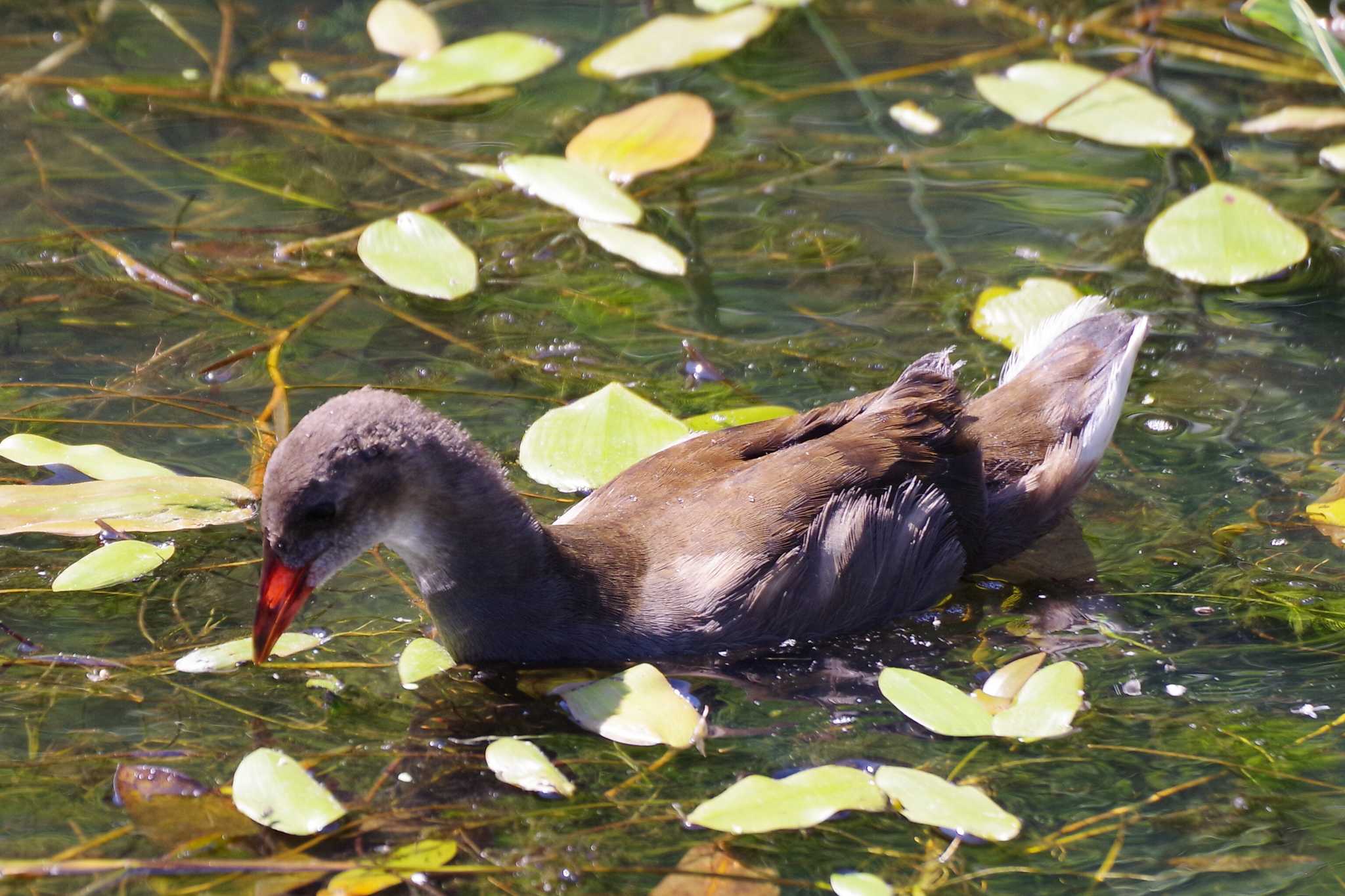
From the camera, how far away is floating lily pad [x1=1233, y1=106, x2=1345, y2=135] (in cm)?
500

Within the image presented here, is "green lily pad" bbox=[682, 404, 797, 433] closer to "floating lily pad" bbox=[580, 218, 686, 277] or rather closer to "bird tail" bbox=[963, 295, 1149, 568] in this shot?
"bird tail" bbox=[963, 295, 1149, 568]

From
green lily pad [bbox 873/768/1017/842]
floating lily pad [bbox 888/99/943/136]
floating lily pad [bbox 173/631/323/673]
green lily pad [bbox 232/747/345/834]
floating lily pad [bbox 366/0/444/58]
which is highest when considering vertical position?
floating lily pad [bbox 366/0/444/58]

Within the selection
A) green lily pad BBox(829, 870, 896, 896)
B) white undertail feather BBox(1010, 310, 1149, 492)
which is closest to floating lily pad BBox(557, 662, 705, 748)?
green lily pad BBox(829, 870, 896, 896)

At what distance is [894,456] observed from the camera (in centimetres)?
326

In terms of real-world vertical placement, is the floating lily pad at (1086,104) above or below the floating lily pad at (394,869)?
above

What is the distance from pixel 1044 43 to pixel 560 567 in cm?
331

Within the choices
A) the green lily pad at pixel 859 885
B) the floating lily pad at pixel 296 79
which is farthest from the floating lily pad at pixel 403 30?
the green lily pad at pixel 859 885

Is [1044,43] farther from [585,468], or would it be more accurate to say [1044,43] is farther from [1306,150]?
[585,468]

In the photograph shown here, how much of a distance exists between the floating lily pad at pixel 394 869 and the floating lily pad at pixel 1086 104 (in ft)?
10.6

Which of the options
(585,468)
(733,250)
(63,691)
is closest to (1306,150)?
(733,250)

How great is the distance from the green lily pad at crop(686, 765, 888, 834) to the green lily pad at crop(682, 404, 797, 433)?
1190 mm

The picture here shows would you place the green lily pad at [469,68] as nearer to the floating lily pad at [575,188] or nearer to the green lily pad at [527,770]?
the floating lily pad at [575,188]

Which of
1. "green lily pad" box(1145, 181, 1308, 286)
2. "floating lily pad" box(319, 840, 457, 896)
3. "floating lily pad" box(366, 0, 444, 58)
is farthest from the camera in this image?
"floating lily pad" box(366, 0, 444, 58)

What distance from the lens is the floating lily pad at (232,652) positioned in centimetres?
303
